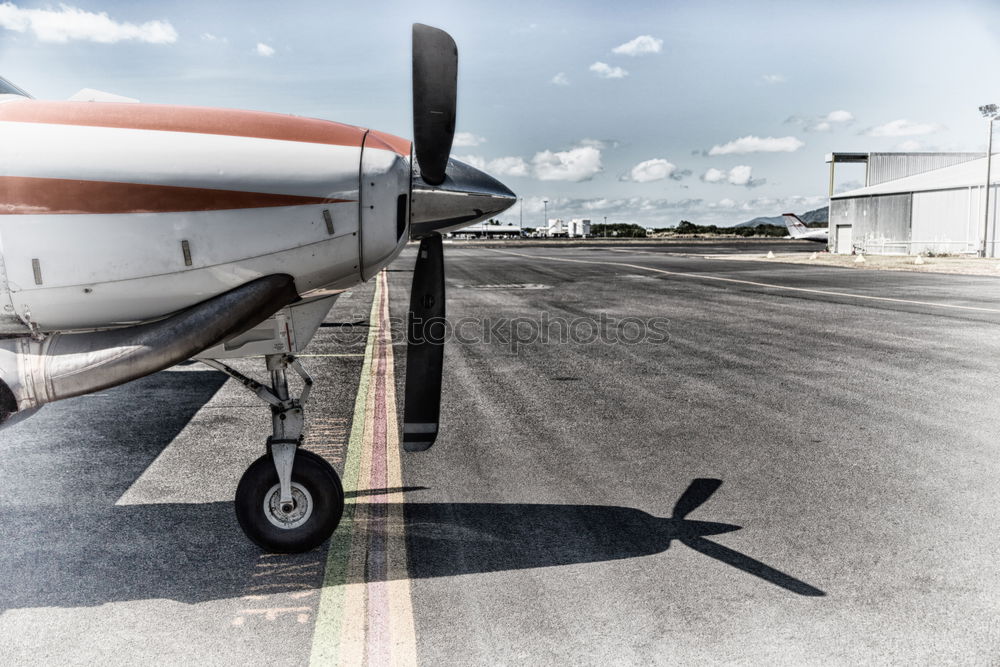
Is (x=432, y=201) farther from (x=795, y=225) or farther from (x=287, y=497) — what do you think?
(x=795, y=225)

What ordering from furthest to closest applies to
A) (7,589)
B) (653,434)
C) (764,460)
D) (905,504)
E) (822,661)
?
(653,434), (764,460), (905,504), (7,589), (822,661)

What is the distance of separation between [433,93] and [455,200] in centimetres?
66

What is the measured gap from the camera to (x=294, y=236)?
4277mm

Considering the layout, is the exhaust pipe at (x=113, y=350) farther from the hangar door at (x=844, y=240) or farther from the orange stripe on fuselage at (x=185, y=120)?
the hangar door at (x=844, y=240)

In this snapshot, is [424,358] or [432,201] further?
[424,358]

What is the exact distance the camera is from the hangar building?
41875 millimetres

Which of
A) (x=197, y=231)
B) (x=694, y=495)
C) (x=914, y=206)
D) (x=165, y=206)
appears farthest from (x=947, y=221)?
(x=165, y=206)

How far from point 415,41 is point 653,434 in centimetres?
431

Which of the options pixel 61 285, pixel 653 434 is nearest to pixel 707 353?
pixel 653 434

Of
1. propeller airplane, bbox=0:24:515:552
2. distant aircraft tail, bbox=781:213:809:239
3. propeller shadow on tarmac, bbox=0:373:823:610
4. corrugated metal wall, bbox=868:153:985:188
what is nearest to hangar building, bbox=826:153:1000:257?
corrugated metal wall, bbox=868:153:985:188

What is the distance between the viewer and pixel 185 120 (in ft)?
13.6

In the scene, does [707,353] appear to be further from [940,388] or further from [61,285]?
[61,285]

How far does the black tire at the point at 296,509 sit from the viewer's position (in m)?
4.49

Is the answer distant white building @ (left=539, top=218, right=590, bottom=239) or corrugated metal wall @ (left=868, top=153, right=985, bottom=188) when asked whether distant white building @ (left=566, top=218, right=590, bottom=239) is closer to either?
distant white building @ (left=539, top=218, right=590, bottom=239)
